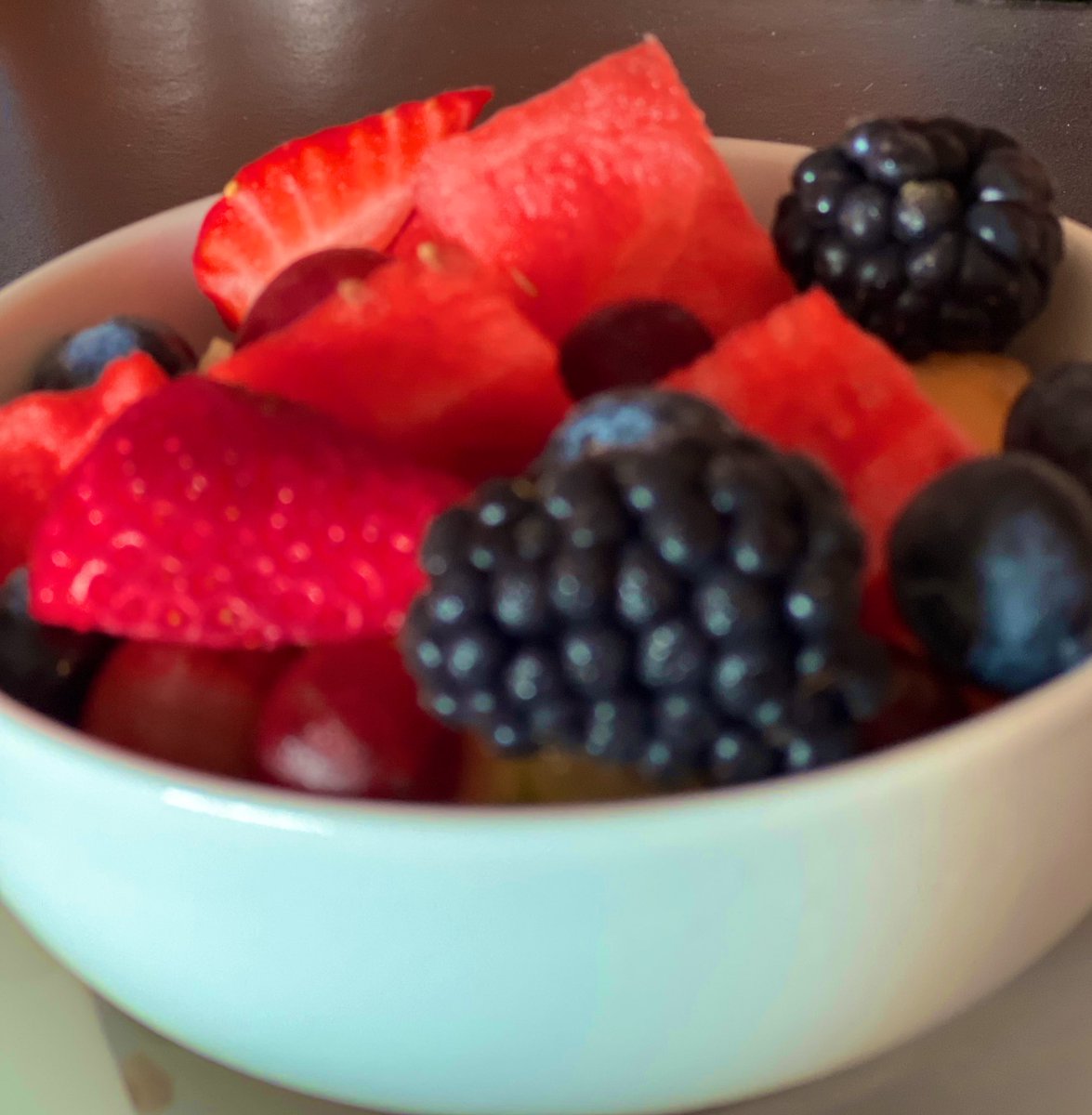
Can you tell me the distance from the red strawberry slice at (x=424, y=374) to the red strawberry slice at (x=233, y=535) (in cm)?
6

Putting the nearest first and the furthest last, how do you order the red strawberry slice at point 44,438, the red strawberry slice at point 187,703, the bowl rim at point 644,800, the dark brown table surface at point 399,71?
the bowl rim at point 644,800 < the red strawberry slice at point 187,703 < the red strawberry slice at point 44,438 < the dark brown table surface at point 399,71

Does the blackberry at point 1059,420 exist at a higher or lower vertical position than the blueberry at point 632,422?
lower

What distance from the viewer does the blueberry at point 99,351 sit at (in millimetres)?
658

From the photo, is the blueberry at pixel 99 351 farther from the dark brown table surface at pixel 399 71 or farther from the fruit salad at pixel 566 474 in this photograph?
the dark brown table surface at pixel 399 71

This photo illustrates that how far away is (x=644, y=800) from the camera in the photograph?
371mm

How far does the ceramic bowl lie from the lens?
36 centimetres

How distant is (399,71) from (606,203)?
3.35 feet

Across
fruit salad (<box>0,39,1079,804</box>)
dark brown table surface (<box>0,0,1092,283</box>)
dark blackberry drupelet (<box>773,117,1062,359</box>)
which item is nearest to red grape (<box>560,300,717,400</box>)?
fruit salad (<box>0,39,1079,804</box>)

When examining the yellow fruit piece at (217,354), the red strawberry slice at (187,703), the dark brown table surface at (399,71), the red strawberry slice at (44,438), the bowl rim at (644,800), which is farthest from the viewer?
the dark brown table surface at (399,71)

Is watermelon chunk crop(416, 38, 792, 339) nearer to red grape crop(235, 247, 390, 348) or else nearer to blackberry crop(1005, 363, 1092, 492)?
red grape crop(235, 247, 390, 348)

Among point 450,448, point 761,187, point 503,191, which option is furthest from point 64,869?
point 761,187

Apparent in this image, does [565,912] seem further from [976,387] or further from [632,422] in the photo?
[976,387]

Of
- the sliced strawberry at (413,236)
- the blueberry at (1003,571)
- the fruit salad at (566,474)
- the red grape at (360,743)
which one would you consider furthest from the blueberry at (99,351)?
the blueberry at (1003,571)

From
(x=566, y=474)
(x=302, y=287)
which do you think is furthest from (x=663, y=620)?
(x=302, y=287)
